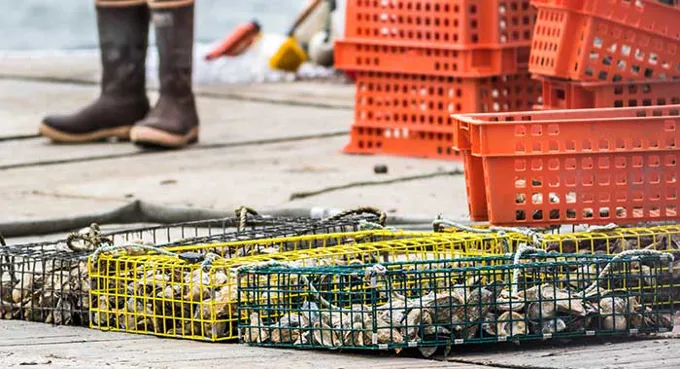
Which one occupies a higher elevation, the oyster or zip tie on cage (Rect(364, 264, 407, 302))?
zip tie on cage (Rect(364, 264, 407, 302))

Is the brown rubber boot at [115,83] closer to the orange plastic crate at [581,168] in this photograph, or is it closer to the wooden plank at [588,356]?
the orange plastic crate at [581,168]

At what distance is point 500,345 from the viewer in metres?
5.57

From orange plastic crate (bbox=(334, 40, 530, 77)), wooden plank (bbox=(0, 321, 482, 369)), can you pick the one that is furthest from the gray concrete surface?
orange plastic crate (bbox=(334, 40, 530, 77))

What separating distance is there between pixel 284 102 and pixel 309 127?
141 centimetres

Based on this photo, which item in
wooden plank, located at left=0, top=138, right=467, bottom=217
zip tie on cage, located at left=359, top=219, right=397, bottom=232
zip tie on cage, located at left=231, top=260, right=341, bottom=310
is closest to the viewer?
zip tie on cage, located at left=231, top=260, right=341, bottom=310

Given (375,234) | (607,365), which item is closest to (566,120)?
(375,234)

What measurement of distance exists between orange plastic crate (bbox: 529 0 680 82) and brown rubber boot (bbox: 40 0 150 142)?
3.59 meters

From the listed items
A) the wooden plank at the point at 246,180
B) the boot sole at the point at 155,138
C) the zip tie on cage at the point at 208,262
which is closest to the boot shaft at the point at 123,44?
Answer: the boot sole at the point at 155,138

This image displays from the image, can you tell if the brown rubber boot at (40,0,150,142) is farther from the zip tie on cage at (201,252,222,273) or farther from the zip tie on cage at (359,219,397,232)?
the zip tie on cage at (201,252,222,273)

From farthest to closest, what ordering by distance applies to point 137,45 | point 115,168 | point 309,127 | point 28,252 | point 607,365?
point 309,127 < point 137,45 < point 115,168 < point 28,252 < point 607,365

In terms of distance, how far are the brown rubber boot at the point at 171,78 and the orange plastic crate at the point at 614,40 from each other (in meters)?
3.07

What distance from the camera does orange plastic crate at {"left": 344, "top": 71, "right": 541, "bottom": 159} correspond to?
9.87 metres

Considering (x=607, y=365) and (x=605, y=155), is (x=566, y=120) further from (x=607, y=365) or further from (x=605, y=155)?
(x=607, y=365)

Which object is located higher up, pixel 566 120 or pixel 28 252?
pixel 566 120
